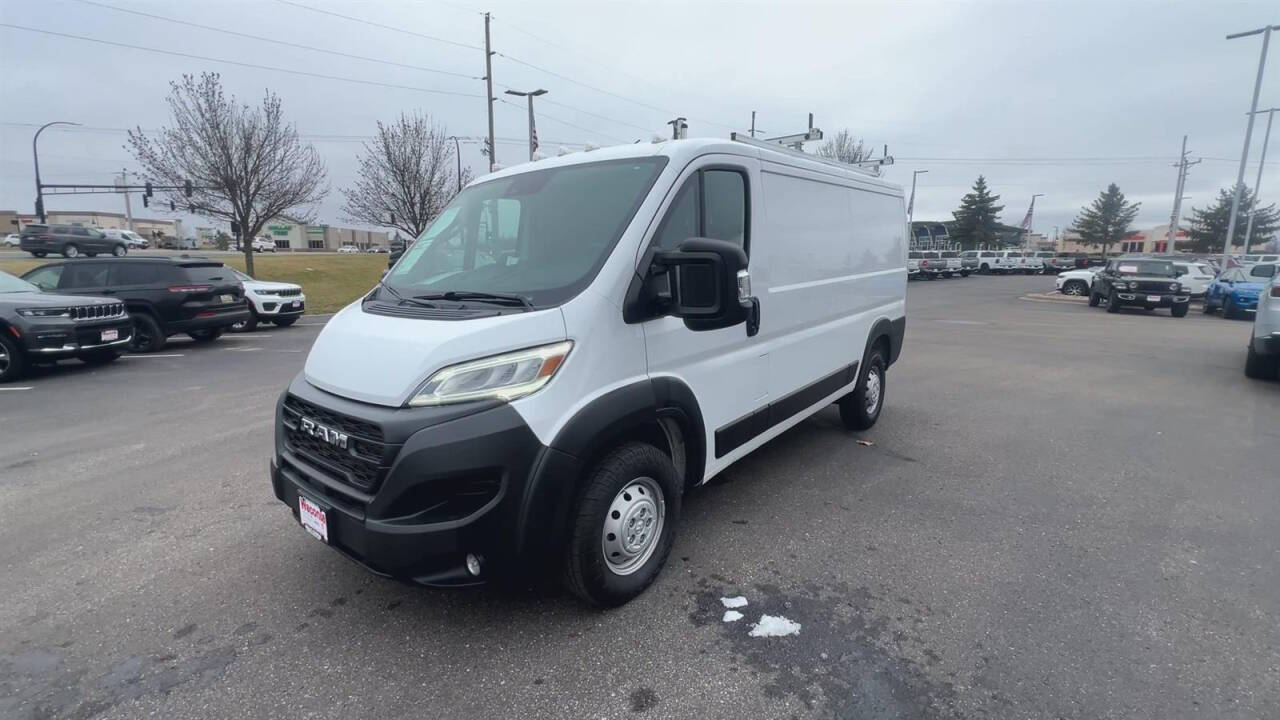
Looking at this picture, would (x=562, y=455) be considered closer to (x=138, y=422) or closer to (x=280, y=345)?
(x=138, y=422)

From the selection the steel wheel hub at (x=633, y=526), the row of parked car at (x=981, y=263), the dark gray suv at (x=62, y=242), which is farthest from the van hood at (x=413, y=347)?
the dark gray suv at (x=62, y=242)

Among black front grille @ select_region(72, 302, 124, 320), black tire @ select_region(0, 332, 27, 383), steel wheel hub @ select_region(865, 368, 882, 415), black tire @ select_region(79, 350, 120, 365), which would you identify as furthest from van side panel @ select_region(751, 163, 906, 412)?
black tire @ select_region(79, 350, 120, 365)

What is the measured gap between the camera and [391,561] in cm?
241

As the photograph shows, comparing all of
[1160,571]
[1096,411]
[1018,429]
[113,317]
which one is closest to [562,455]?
[1160,571]

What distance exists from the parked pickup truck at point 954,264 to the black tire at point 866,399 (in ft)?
133

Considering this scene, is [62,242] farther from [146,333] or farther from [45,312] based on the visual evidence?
[45,312]

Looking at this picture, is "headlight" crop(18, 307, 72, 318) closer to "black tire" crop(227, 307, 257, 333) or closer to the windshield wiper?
"black tire" crop(227, 307, 257, 333)

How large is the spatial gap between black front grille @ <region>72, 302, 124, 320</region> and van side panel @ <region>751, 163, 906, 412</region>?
988 cm

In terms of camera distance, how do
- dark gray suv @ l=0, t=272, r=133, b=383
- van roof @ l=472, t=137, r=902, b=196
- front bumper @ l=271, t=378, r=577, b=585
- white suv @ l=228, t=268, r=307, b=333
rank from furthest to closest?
white suv @ l=228, t=268, r=307, b=333, dark gray suv @ l=0, t=272, r=133, b=383, van roof @ l=472, t=137, r=902, b=196, front bumper @ l=271, t=378, r=577, b=585

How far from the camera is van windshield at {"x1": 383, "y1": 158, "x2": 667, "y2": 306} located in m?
2.90

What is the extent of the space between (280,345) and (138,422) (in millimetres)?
5589

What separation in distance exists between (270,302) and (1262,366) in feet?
56.6

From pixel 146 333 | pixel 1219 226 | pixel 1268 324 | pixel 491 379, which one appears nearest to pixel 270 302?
pixel 146 333

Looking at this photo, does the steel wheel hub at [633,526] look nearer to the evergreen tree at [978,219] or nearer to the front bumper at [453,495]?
the front bumper at [453,495]
